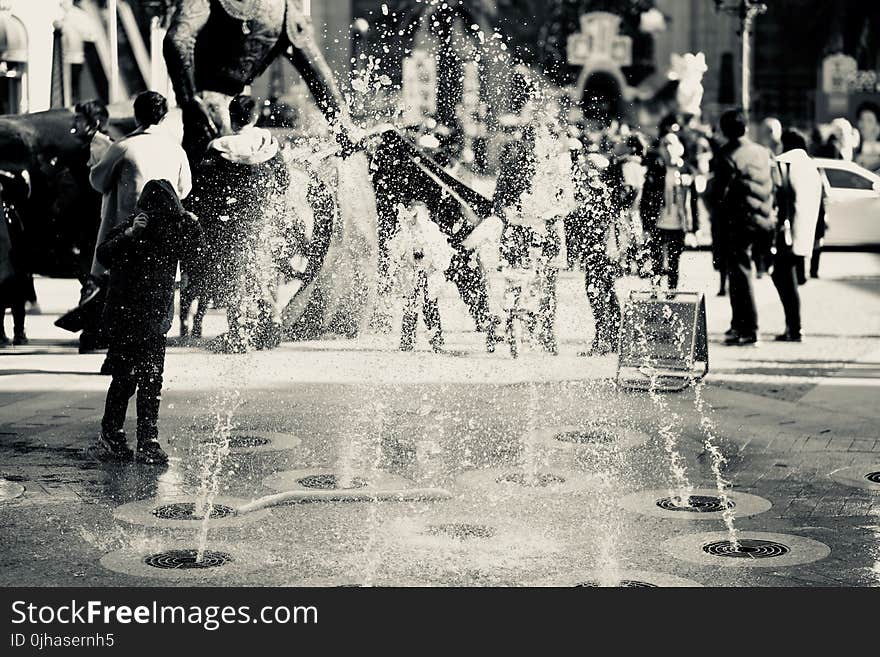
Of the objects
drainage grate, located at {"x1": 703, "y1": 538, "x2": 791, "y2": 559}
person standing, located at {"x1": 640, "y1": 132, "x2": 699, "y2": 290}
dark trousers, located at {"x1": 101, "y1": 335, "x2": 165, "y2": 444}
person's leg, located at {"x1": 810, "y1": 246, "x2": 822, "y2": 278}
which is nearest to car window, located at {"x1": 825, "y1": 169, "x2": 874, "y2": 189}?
person's leg, located at {"x1": 810, "y1": 246, "x2": 822, "y2": 278}

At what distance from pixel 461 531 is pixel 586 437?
2.21 meters

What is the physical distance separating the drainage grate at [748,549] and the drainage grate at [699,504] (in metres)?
0.55

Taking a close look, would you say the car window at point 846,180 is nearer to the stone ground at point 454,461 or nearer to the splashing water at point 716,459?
the stone ground at point 454,461

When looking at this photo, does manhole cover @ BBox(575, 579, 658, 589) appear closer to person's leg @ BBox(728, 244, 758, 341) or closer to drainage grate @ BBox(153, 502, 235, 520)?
drainage grate @ BBox(153, 502, 235, 520)

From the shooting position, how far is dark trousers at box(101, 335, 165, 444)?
738 centimetres

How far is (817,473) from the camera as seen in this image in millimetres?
7367

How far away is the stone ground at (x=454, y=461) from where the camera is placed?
567cm

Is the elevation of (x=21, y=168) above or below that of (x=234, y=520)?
above

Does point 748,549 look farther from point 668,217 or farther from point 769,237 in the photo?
point 668,217

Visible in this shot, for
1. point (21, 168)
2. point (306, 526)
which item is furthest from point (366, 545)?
point (21, 168)

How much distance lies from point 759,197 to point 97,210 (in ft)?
17.5

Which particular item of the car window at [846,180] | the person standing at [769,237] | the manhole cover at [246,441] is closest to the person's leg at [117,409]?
the manhole cover at [246,441]

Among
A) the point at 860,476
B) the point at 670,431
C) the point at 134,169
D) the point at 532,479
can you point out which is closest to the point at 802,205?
the point at 670,431
